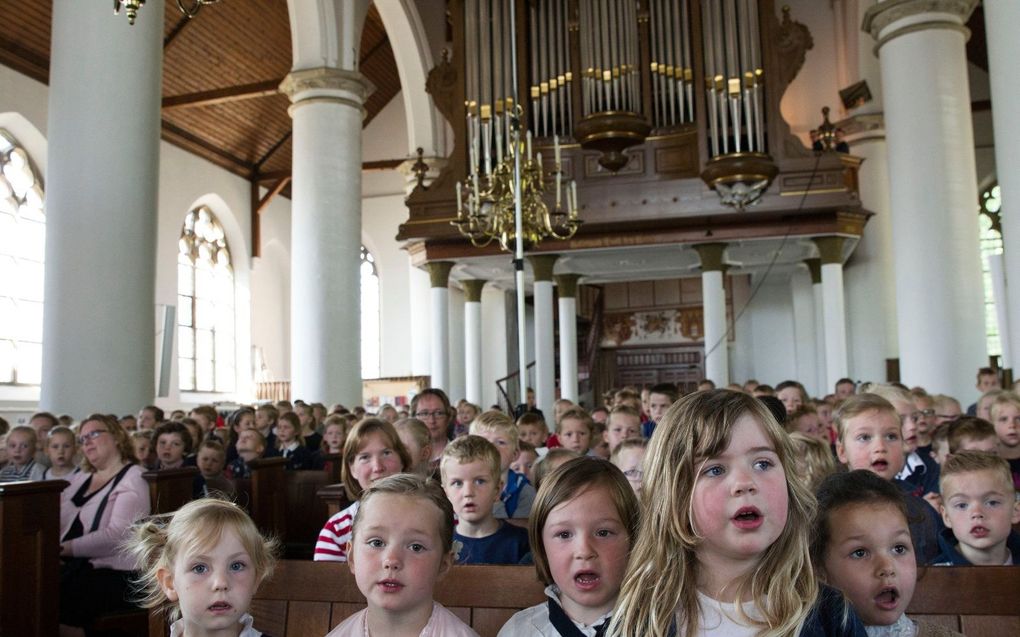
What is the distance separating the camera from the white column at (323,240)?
1248 centimetres

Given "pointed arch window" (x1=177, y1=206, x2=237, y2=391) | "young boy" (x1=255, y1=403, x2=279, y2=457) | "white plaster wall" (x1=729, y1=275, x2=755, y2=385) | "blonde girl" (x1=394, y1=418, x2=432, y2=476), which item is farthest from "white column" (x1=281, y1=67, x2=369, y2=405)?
"white plaster wall" (x1=729, y1=275, x2=755, y2=385)

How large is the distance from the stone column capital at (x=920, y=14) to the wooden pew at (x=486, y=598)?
8619 mm

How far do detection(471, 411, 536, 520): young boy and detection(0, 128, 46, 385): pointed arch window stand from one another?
46.8 feet

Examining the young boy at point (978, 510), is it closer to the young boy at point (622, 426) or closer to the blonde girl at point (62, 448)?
the young boy at point (622, 426)

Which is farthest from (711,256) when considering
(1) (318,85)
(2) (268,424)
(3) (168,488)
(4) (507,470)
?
(3) (168,488)

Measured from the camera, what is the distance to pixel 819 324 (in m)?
16.5

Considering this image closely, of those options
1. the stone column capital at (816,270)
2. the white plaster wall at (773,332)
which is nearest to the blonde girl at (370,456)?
the stone column capital at (816,270)

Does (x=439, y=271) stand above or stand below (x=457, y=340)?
above

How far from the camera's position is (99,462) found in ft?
16.1

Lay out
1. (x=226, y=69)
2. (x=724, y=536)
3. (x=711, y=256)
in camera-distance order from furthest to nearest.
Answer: (x=226, y=69)
(x=711, y=256)
(x=724, y=536)

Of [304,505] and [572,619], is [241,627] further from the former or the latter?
[304,505]

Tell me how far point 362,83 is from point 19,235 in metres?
8.04

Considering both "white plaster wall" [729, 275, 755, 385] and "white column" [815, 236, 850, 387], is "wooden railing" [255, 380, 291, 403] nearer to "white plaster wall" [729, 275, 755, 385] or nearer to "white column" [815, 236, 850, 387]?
"white plaster wall" [729, 275, 755, 385]

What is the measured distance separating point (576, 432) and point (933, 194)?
5.69 m
